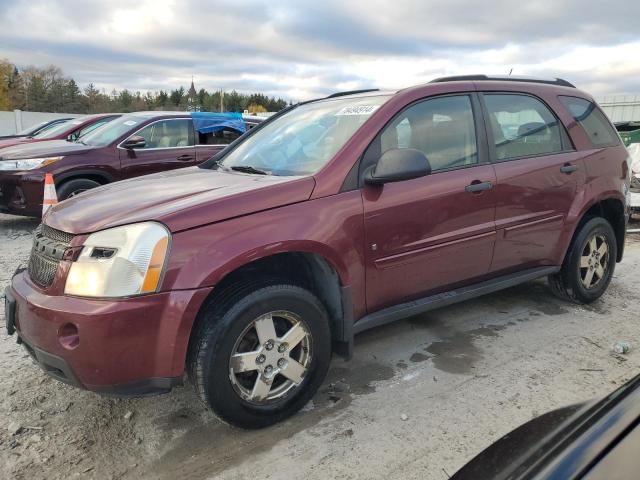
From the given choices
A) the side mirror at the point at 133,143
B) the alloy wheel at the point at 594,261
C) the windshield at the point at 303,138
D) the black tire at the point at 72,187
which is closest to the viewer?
the windshield at the point at 303,138

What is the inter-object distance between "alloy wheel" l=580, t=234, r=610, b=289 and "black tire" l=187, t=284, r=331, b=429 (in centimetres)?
274

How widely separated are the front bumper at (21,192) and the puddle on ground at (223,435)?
199 inches

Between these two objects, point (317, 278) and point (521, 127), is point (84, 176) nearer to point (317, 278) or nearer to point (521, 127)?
point (317, 278)

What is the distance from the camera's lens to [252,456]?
8.24 feet

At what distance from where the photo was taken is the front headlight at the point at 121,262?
2.28 metres

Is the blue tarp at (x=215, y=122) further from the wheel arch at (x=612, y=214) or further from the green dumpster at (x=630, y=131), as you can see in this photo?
the green dumpster at (x=630, y=131)

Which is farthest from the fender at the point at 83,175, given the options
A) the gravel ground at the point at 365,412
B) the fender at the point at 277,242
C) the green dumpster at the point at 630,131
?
the green dumpster at the point at 630,131

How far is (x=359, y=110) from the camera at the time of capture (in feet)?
10.8

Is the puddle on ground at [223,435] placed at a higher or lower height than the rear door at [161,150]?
lower

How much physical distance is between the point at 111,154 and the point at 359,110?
5114 millimetres

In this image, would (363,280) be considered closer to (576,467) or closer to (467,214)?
(467,214)

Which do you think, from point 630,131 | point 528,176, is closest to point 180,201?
point 528,176

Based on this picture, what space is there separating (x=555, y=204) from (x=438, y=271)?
129 centimetres

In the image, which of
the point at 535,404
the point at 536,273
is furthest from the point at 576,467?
the point at 536,273
